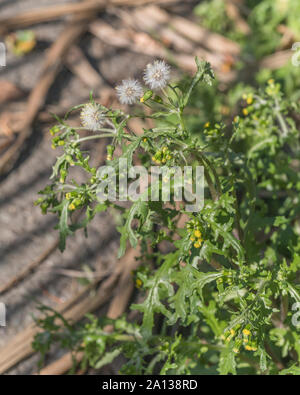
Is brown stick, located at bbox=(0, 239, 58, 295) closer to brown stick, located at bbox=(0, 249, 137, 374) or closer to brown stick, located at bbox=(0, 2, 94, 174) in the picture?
brown stick, located at bbox=(0, 249, 137, 374)

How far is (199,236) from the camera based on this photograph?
1.75 m

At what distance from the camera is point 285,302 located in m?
2.17

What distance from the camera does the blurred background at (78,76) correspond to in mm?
3482

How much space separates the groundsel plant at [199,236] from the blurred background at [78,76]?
732mm

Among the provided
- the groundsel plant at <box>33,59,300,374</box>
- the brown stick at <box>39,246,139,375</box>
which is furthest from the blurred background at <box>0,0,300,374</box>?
the groundsel plant at <box>33,59,300,374</box>

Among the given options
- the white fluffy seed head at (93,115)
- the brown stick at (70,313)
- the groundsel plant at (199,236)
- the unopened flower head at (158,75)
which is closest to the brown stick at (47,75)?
the brown stick at (70,313)

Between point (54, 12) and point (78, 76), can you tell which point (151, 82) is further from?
point (54, 12)

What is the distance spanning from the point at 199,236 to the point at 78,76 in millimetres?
3309

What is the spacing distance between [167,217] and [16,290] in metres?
1.81

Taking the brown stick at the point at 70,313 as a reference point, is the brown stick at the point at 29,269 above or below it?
above

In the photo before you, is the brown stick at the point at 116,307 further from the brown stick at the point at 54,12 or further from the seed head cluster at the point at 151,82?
the brown stick at the point at 54,12

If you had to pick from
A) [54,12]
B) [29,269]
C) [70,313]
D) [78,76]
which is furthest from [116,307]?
[54,12]

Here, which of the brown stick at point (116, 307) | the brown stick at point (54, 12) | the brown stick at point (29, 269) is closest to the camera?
the brown stick at point (116, 307)

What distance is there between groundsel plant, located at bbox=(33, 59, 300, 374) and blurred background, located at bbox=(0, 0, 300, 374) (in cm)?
73
